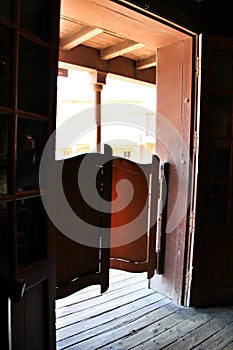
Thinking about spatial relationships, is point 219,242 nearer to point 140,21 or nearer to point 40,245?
point 40,245

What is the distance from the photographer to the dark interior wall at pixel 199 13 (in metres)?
1.94

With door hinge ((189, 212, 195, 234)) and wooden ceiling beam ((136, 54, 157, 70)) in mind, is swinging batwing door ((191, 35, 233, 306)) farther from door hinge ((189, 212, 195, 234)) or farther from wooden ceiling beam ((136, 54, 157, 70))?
wooden ceiling beam ((136, 54, 157, 70))

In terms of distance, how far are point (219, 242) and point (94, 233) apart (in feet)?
Result: 3.26

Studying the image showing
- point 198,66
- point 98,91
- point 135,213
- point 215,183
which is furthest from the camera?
point 98,91

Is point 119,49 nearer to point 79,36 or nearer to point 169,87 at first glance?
point 79,36

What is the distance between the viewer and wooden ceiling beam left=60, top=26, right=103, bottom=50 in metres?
2.71

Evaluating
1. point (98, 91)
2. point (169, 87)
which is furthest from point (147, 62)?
point (169, 87)

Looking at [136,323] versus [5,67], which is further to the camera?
[136,323]

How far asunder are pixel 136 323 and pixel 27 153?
1.44m

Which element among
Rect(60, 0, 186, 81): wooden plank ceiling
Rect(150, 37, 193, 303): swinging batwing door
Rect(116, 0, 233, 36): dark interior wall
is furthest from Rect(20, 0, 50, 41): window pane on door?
Rect(150, 37, 193, 303): swinging batwing door

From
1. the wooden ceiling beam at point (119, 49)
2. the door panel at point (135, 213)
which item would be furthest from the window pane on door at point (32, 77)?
the wooden ceiling beam at point (119, 49)

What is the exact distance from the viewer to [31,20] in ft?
4.33

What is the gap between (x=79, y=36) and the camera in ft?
9.30

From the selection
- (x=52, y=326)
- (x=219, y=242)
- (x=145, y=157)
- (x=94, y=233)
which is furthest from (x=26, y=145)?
(x=145, y=157)
